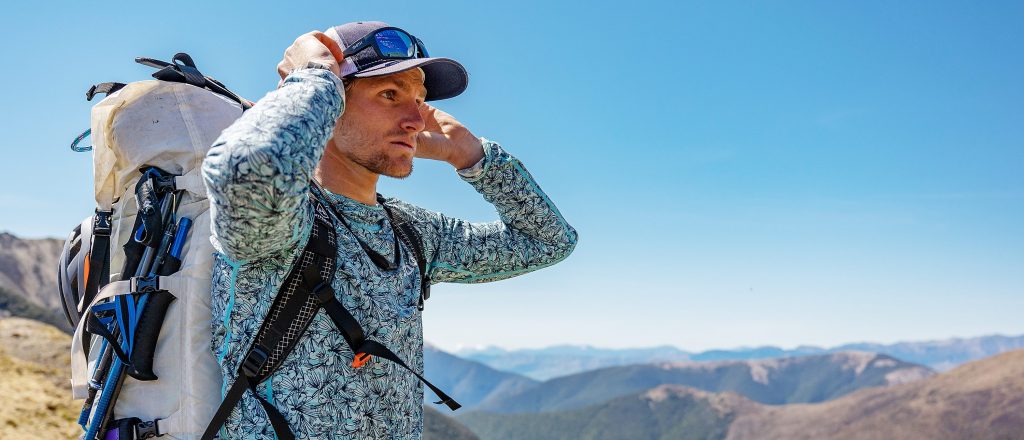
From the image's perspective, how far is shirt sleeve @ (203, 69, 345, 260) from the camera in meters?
2.13

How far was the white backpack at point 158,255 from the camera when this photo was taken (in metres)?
2.46

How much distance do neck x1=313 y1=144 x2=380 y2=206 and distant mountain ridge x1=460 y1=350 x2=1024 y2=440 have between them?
8109cm

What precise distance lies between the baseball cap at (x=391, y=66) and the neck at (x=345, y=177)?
350 millimetres

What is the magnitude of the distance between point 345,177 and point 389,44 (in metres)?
0.55

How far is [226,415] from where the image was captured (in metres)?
2.42

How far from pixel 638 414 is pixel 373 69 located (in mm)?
107556

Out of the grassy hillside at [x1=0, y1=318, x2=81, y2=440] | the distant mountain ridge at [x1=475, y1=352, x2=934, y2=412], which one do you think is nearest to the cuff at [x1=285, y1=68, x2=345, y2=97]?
the grassy hillside at [x1=0, y1=318, x2=81, y2=440]

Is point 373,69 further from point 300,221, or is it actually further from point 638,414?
point 638,414

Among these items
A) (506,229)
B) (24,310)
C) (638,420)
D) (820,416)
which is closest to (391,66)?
(506,229)

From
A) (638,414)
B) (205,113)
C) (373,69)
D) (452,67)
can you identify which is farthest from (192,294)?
(638,414)

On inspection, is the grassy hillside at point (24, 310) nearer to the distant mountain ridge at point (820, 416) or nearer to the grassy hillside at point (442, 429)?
the grassy hillside at point (442, 429)

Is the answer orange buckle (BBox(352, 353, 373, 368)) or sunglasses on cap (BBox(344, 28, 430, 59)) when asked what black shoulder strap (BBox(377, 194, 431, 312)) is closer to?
orange buckle (BBox(352, 353, 373, 368))

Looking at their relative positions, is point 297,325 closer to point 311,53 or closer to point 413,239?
point 413,239

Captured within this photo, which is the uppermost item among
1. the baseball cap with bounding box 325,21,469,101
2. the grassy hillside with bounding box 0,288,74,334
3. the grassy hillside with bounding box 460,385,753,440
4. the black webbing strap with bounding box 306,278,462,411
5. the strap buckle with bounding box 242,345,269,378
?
the baseball cap with bounding box 325,21,469,101
